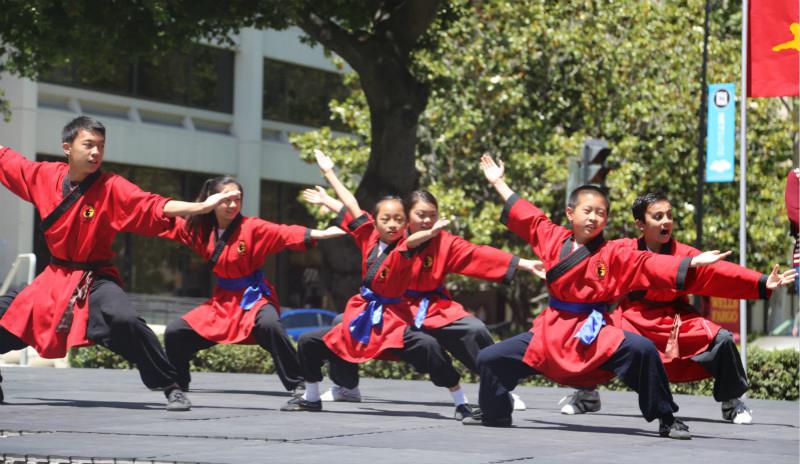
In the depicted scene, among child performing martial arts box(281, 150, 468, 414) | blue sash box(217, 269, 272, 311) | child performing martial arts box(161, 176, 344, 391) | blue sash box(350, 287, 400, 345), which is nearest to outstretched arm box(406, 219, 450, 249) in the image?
child performing martial arts box(281, 150, 468, 414)

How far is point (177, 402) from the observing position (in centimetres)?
987

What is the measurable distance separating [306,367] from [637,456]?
10.9 ft

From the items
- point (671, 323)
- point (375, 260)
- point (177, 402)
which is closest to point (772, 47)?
point (671, 323)

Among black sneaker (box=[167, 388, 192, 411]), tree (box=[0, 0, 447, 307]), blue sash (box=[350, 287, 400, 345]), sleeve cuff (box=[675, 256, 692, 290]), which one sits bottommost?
black sneaker (box=[167, 388, 192, 411])

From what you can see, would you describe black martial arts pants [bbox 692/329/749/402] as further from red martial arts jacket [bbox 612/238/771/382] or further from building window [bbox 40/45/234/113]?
building window [bbox 40/45/234/113]

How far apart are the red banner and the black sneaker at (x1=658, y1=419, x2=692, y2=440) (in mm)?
4089

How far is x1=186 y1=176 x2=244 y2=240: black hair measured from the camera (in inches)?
421

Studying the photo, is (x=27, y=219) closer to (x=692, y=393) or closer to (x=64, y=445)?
(x=692, y=393)

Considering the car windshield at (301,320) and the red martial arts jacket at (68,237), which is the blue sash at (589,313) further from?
the car windshield at (301,320)

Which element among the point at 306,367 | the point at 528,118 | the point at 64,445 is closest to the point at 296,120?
the point at 528,118

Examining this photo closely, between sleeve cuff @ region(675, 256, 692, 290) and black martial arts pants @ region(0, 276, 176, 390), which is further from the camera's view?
black martial arts pants @ region(0, 276, 176, 390)

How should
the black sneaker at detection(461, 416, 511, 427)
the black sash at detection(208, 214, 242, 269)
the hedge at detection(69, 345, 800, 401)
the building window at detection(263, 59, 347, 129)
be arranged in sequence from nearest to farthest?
the black sneaker at detection(461, 416, 511, 427)
the black sash at detection(208, 214, 242, 269)
the hedge at detection(69, 345, 800, 401)
the building window at detection(263, 59, 347, 129)

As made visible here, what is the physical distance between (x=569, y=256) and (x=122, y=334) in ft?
10.0

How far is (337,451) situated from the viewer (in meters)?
7.45
